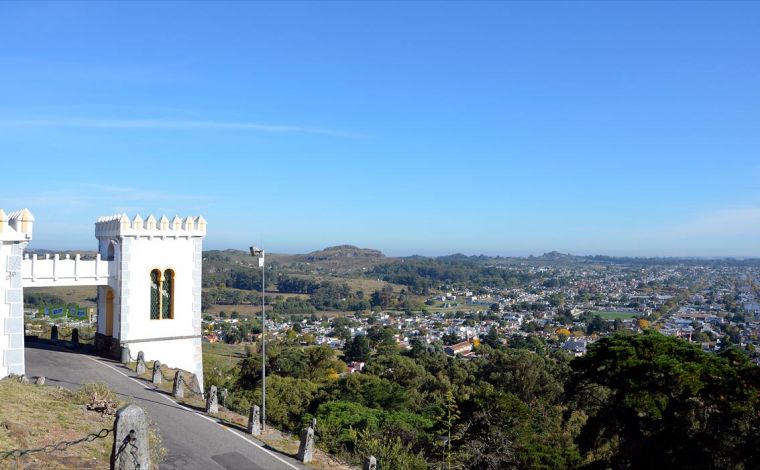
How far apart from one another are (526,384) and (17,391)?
28.9m

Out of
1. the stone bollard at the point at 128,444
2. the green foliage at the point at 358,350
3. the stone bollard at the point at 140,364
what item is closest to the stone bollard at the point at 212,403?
the stone bollard at the point at 140,364

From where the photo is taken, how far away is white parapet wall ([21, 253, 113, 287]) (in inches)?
640

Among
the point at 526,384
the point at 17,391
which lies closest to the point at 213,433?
the point at 17,391

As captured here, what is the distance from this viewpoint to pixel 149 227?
18.1 metres

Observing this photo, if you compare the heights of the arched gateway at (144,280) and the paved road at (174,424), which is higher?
the arched gateway at (144,280)

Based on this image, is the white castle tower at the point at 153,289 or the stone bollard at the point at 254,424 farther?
the white castle tower at the point at 153,289

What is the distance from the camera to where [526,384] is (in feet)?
117

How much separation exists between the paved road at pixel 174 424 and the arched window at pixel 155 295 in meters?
1.74

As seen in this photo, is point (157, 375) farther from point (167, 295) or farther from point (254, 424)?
point (254, 424)

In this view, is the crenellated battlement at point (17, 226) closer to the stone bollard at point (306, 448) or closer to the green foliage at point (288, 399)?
the stone bollard at point (306, 448)

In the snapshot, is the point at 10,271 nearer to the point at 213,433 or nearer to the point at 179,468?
the point at 213,433

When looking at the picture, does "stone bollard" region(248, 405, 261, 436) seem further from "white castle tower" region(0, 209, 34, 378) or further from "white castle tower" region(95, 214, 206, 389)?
"white castle tower" region(95, 214, 206, 389)

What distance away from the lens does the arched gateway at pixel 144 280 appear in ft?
57.3

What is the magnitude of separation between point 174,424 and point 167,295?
21.6 feet
